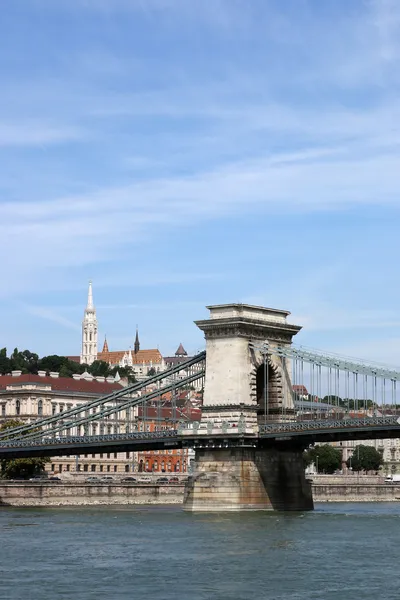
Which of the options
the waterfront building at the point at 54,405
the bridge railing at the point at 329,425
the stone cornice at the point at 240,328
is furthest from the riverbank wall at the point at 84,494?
Answer: the waterfront building at the point at 54,405

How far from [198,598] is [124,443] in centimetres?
4672

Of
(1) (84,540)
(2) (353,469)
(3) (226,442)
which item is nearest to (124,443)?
(3) (226,442)

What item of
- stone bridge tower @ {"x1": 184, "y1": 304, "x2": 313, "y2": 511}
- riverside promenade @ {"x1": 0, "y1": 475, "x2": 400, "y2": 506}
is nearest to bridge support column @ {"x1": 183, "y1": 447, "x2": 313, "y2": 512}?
stone bridge tower @ {"x1": 184, "y1": 304, "x2": 313, "y2": 511}

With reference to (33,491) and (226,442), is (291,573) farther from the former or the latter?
(33,491)

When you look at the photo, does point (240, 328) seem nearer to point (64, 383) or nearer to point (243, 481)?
point (243, 481)

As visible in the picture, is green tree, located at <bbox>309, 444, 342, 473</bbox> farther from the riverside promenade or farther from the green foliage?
the riverside promenade

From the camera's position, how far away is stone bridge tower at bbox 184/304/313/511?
84812mm

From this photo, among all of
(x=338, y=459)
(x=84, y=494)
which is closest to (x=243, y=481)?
(x=84, y=494)

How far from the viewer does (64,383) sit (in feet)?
539

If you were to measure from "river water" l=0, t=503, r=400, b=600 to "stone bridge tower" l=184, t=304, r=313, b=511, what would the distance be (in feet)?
10.3

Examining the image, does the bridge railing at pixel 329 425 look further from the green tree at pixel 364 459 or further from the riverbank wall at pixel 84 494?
the green tree at pixel 364 459

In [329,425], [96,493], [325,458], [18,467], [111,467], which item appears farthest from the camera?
[325,458]

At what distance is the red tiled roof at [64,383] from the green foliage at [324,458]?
2724 cm

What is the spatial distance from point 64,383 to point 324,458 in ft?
123
